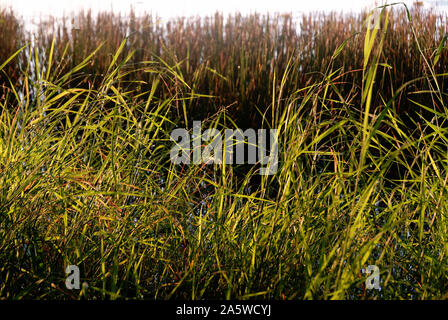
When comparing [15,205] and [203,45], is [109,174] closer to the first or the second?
[15,205]

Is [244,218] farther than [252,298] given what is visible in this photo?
Yes

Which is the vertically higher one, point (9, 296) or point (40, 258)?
point (40, 258)

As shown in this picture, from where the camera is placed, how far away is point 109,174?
197cm

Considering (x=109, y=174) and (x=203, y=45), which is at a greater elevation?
(x=203, y=45)

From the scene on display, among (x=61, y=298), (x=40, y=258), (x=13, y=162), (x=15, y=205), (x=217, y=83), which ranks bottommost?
(x=61, y=298)

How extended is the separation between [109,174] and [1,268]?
588 millimetres

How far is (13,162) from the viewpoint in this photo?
5.40ft

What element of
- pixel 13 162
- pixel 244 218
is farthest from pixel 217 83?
pixel 13 162

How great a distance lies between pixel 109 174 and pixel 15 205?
0.45 meters
